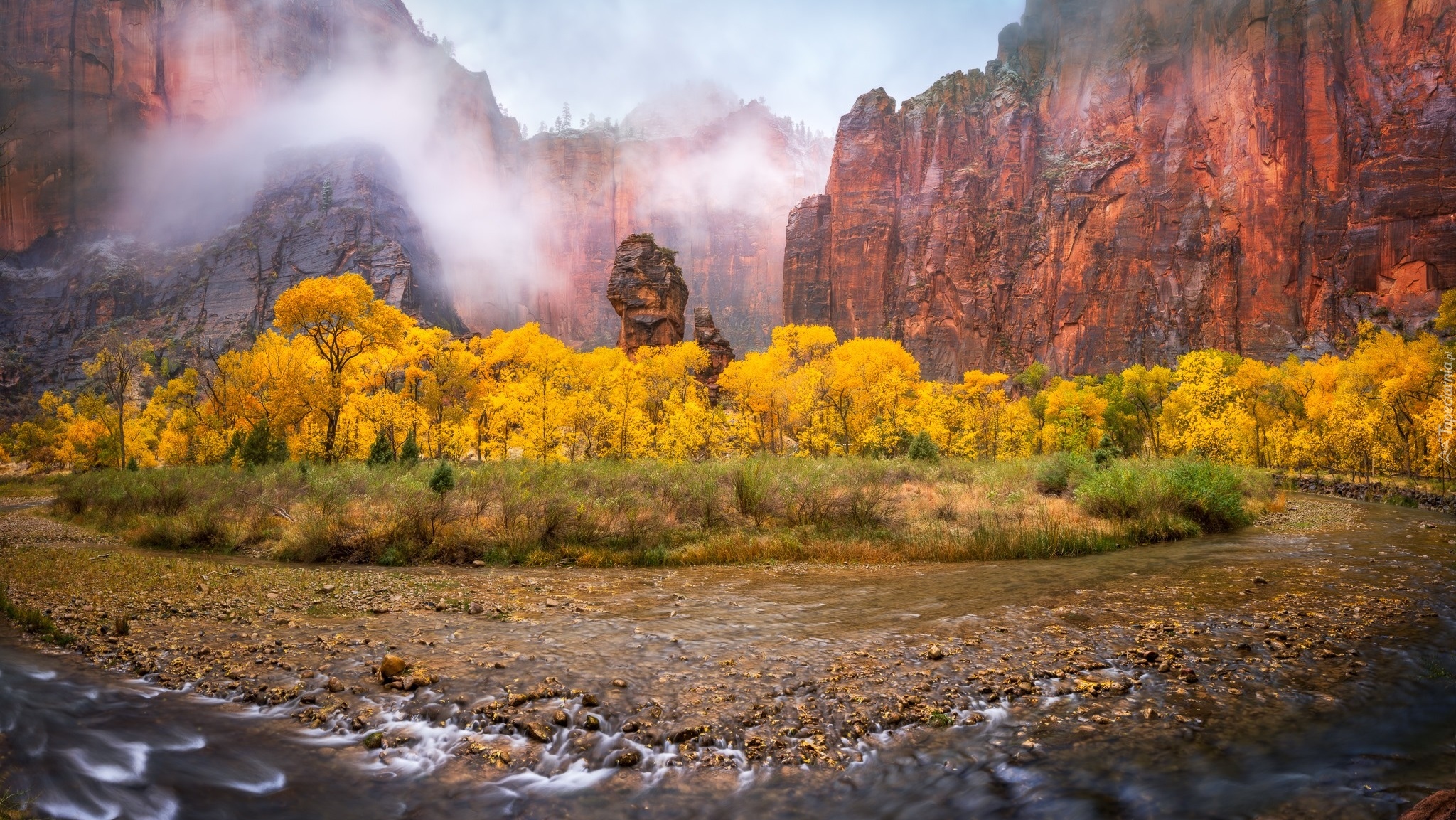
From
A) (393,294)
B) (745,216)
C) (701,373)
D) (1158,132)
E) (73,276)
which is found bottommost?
(701,373)

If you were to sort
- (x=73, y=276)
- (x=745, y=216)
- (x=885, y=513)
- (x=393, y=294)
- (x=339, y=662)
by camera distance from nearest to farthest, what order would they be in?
(x=339, y=662)
(x=885, y=513)
(x=393, y=294)
(x=73, y=276)
(x=745, y=216)

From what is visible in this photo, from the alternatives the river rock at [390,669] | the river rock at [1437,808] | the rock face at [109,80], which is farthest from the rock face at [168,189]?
the river rock at [1437,808]

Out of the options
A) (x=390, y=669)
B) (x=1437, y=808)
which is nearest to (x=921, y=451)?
(x=390, y=669)

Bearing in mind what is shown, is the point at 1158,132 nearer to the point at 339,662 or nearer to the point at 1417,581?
the point at 1417,581

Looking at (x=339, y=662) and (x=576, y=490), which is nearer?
(x=339, y=662)

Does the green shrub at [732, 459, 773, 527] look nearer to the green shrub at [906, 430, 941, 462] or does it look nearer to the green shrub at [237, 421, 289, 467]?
the green shrub at [906, 430, 941, 462]

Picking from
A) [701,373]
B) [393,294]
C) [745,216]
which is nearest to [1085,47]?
[745,216]

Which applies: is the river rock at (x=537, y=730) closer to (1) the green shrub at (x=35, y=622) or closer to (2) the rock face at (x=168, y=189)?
(1) the green shrub at (x=35, y=622)

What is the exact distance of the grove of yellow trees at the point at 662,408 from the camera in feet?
98.6

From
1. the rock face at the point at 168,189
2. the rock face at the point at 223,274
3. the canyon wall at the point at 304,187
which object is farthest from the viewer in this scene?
the canyon wall at the point at 304,187

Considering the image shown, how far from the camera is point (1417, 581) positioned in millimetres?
11117

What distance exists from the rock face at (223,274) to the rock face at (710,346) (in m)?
45.4

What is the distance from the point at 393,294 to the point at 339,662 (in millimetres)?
94072

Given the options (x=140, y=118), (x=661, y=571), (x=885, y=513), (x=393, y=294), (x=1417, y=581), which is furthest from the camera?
(x=140, y=118)
